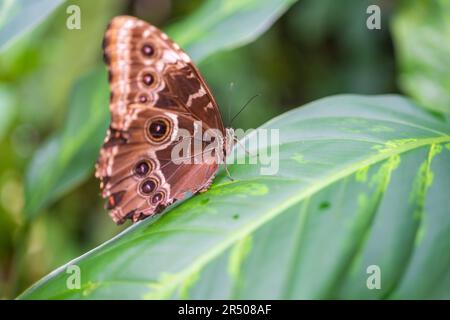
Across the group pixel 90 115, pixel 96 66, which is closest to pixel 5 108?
pixel 96 66

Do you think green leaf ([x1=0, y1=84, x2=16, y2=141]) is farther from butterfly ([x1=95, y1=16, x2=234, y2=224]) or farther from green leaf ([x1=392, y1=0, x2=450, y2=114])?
green leaf ([x1=392, y1=0, x2=450, y2=114])

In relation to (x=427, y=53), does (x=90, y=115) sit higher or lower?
lower

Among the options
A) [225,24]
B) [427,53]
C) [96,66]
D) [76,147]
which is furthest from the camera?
[96,66]

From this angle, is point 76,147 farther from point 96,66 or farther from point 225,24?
point 96,66

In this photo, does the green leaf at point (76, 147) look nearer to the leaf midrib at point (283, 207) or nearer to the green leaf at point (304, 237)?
the green leaf at point (304, 237)

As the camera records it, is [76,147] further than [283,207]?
Yes

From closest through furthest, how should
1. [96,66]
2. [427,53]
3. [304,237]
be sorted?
1. [304,237]
2. [427,53]
3. [96,66]

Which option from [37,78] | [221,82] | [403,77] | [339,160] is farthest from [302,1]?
[339,160]
